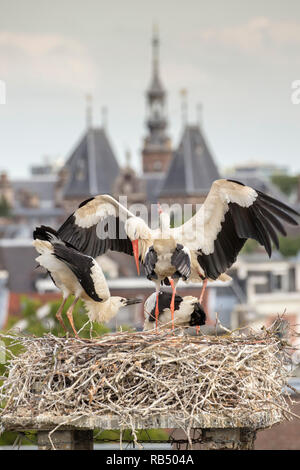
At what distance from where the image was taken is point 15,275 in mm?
74750

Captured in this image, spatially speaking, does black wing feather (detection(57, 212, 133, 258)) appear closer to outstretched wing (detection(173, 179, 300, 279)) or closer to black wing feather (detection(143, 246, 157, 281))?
outstretched wing (detection(173, 179, 300, 279))

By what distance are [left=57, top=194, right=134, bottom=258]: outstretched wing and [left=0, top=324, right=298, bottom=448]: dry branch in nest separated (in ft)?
8.02

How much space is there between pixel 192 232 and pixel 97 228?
1.02 m

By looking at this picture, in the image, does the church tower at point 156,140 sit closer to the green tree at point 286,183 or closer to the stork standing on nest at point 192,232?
the green tree at point 286,183

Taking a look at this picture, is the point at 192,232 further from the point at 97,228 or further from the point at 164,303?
the point at 97,228

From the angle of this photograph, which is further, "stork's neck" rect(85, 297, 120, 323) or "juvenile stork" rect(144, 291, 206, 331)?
"stork's neck" rect(85, 297, 120, 323)

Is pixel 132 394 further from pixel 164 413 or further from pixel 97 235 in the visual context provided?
pixel 97 235

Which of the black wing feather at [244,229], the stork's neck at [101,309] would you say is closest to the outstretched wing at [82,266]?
the stork's neck at [101,309]

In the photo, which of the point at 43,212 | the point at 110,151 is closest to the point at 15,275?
the point at 110,151

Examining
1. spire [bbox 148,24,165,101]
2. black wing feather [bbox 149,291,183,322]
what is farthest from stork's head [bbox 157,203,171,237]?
spire [bbox 148,24,165,101]

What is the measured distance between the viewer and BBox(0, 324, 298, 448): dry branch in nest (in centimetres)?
950

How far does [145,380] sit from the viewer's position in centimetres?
973

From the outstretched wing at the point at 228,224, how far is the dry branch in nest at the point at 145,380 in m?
1.95

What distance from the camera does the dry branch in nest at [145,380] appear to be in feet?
31.2
